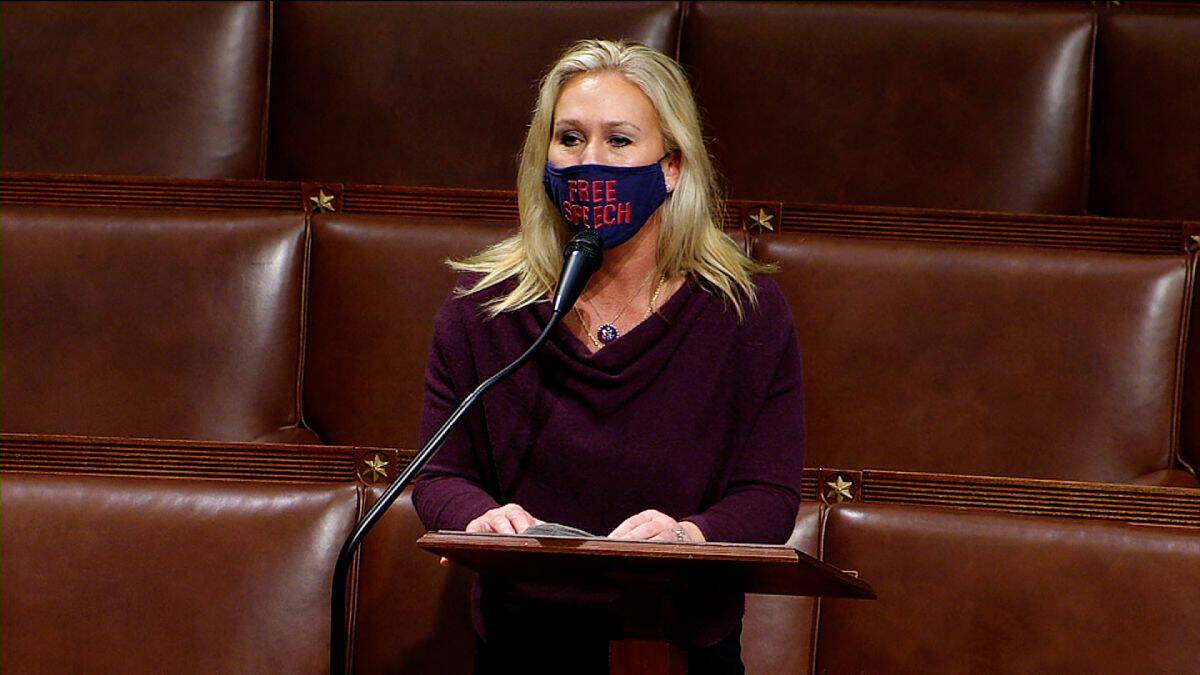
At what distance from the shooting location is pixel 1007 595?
0.80 metres

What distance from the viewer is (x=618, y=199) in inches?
29.9

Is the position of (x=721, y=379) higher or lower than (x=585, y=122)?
lower

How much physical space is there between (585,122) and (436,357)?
0.15 m

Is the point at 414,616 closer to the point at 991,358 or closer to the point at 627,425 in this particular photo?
→ the point at 627,425

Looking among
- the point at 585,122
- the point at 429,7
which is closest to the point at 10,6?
the point at 429,7

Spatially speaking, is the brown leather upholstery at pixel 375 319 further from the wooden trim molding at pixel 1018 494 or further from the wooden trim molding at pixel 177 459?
the wooden trim molding at pixel 1018 494

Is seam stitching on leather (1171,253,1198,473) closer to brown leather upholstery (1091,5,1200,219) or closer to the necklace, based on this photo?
brown leather upholstery (1091,5,1200,219)

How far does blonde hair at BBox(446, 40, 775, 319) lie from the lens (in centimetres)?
79

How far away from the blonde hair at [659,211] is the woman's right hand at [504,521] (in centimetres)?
14

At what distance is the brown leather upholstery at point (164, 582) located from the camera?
0.81 m

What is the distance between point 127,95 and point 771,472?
2.08 ft

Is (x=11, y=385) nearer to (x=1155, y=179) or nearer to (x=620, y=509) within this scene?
(x=620, y=509)

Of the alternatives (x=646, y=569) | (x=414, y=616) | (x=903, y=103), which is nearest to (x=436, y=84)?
(x=903, y=103)

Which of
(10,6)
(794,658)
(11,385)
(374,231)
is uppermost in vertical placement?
(10,6)
